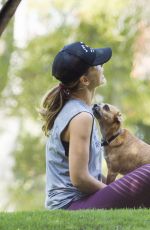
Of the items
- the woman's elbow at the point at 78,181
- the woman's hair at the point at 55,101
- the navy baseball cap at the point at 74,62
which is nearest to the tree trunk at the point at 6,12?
the navy baseball cap at the point at 74,62

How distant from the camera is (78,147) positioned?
15.9ft


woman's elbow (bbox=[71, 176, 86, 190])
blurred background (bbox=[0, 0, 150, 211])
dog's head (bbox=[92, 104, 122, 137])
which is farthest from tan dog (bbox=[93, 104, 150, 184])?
blurred background (bbox=[0, 0, 150, 211])

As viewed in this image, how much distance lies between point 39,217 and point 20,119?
1155cm

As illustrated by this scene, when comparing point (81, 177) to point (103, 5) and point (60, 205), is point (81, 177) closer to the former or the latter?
point (60, 205)

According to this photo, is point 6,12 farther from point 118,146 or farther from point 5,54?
point 5,54

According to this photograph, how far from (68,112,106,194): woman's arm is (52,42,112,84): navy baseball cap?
37 centimetres

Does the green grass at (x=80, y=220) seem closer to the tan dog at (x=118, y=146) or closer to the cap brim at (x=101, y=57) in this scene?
the cap brim at (x=101, y=57)

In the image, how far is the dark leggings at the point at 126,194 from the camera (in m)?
4.84

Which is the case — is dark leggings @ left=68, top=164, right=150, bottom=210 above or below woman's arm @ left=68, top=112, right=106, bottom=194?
below

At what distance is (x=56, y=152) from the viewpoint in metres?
5.09

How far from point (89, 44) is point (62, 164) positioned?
32.9 feet

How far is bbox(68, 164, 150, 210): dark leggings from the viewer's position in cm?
484

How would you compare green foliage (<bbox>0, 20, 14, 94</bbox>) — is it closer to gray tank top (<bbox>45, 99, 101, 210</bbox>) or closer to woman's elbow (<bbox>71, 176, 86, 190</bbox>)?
gray tank top (<bbox>45, 99, 101, 210</bbox>)

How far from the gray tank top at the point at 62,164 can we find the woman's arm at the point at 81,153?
11 cm
